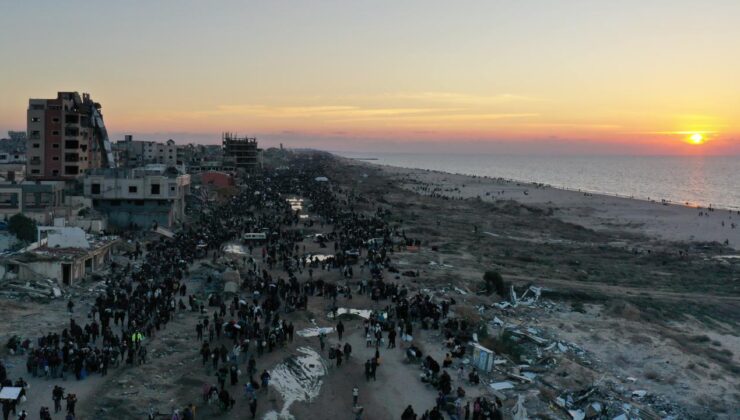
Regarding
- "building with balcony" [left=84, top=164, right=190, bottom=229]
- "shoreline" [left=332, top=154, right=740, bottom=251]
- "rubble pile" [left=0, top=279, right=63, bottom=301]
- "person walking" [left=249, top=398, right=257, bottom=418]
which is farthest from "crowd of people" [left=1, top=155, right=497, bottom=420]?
"shoreline" [left=332, top=154, right=740, bottom=251]

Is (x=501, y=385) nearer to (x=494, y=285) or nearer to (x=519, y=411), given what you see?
(x=519, y=411)

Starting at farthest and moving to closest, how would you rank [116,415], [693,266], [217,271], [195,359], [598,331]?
[693,266] < [217,271] < [598,331] < [195,359] < [116,415]

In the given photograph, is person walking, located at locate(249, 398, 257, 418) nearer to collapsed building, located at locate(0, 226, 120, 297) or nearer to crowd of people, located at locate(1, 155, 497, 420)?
Result: crowd of people, located at locate(1, 155, 497, 420)

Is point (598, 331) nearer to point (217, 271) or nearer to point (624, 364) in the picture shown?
point (624, 364)

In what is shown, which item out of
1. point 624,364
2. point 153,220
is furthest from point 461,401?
point 153,220

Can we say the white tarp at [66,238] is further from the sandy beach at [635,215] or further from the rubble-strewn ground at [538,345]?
the sandy beach at [635,215]

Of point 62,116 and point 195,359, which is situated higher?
point 62,116

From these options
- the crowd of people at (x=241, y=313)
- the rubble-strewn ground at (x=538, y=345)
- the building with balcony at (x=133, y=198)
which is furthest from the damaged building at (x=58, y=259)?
the building with balcony at (x=133, y=198)
